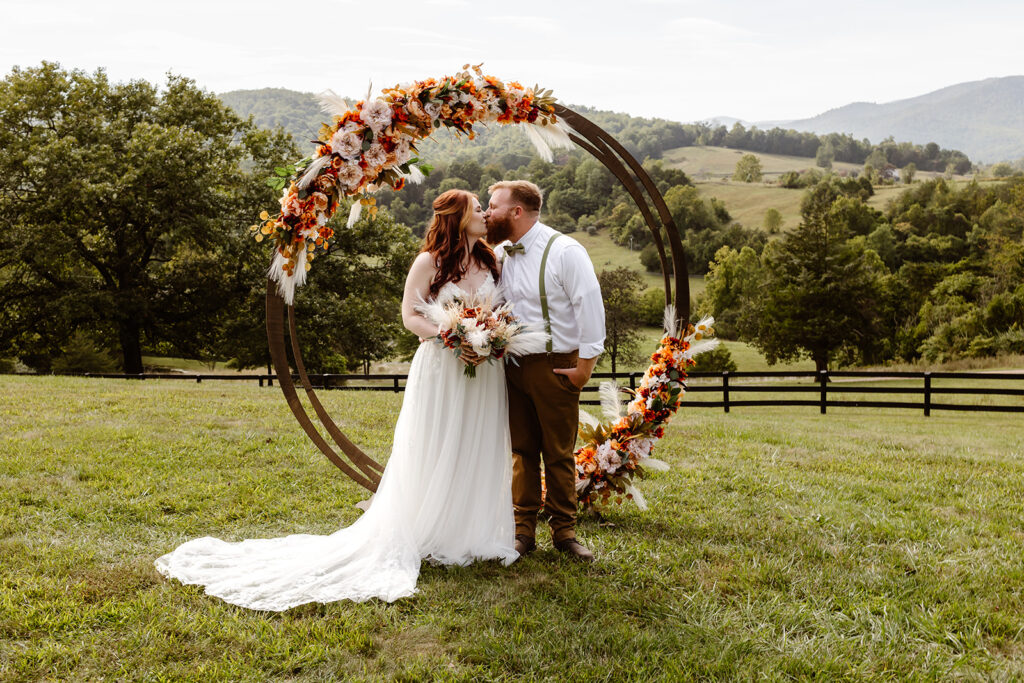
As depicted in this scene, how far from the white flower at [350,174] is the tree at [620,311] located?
2846 centimetres

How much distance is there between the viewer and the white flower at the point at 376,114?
5.02 m

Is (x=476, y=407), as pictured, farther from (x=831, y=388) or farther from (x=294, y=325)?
(x=831, y=388)

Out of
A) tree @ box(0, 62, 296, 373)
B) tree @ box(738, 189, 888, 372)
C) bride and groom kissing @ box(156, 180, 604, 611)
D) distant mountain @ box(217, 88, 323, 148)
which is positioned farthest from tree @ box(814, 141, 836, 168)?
bride and groom kissing @ box(156, 180, 604, 611)

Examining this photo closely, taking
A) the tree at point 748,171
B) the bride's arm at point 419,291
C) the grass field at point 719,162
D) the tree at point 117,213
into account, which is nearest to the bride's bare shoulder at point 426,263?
the bride's arm at point 419,291

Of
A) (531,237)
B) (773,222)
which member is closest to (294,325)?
(531,237)

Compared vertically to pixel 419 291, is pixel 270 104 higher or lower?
higher

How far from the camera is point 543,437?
5258 mm

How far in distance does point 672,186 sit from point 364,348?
68.0 m

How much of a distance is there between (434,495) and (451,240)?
1.82 m

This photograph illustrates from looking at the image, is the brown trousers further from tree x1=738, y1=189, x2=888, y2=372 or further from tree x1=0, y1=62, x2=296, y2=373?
tree x1=738, y1=189, x2=888, y2=372

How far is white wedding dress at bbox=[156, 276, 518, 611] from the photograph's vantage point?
4.86 metres

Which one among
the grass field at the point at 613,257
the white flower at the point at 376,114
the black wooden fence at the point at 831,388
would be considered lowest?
the black wooden fence at the point at 831,388

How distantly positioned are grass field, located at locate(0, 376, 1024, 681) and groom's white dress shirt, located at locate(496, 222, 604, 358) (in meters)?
1.60

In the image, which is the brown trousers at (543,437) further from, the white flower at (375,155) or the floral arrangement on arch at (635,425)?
the white flower at (375,155)
